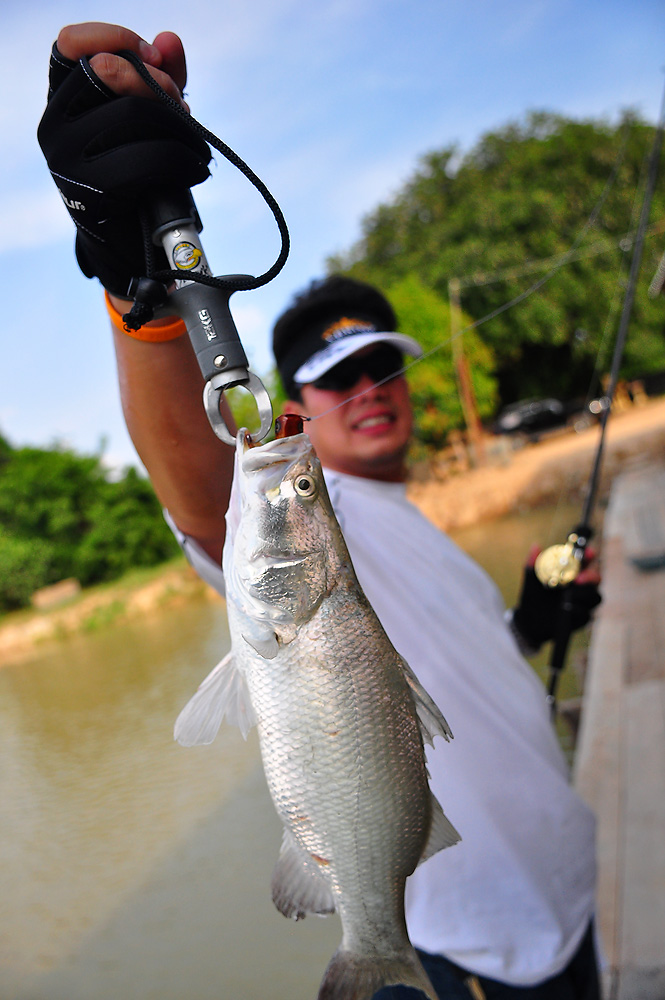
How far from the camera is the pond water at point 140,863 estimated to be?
20.7ft

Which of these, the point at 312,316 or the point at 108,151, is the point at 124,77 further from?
the point at 312,316

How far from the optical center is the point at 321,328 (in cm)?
214

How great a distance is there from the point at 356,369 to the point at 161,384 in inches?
38.3

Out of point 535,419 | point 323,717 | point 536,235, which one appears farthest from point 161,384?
point 536,235

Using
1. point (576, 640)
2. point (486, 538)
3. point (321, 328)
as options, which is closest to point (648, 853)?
point (321, 328)

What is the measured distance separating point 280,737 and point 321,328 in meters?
1.50

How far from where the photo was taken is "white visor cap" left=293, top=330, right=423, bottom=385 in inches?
74.0

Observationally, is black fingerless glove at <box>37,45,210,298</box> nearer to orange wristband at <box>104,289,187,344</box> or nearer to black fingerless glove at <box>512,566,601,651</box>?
orange wristband at <box>104,289,187,344</box>

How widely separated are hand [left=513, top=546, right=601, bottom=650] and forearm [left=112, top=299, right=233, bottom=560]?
159 cm

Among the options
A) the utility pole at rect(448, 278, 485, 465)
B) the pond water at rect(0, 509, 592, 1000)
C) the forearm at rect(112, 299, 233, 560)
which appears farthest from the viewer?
the utility pole at rect(448, 278, 485, 465)

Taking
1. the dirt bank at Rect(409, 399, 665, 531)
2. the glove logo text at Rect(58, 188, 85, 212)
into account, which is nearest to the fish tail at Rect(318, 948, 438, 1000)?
the glove logo text at Rect(58, 188, 85, 212)

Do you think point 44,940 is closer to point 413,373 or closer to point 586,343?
point 413,373

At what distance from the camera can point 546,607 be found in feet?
8.43

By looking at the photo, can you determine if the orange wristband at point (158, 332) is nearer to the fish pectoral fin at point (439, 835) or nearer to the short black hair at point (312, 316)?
the fish pectoral fin at point (439, 835)
